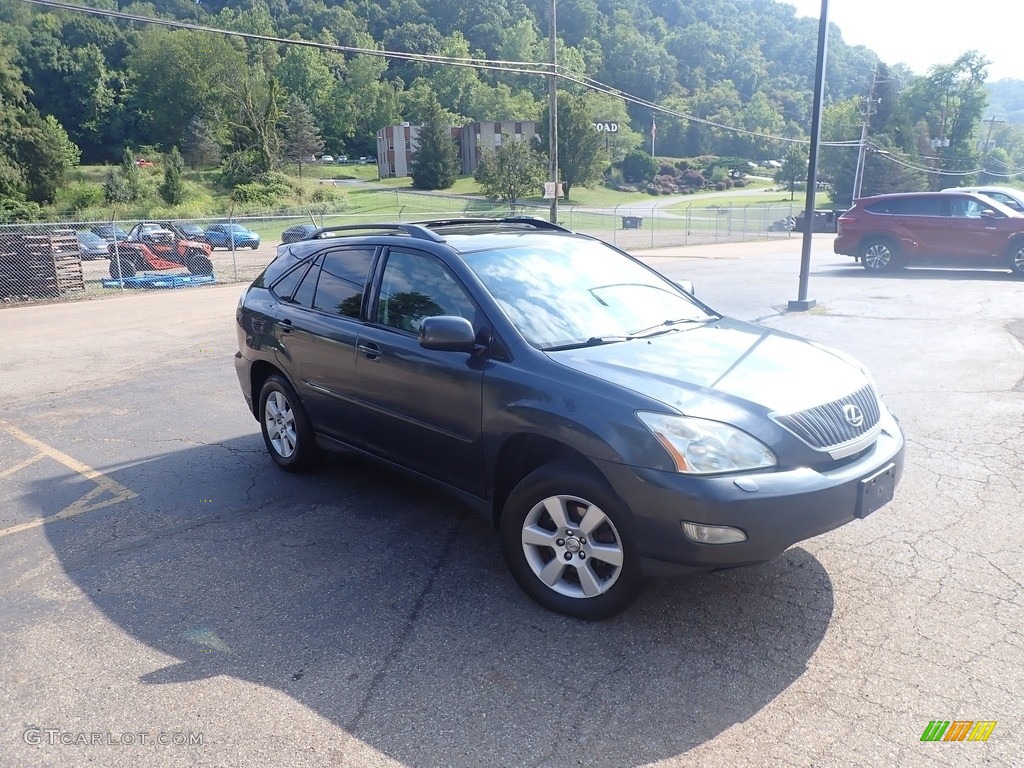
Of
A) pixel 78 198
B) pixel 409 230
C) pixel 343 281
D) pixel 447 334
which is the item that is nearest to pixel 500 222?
pixel 409 230

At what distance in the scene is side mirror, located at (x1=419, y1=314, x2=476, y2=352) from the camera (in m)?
3.72

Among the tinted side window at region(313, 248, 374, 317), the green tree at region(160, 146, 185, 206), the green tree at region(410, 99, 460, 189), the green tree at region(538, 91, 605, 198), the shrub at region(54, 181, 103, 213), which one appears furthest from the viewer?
the green tree at region(538, 91, 605, 198)

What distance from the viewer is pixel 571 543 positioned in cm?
347

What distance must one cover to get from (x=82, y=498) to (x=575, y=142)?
251 feet

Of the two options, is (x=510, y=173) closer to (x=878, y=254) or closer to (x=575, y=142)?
(x=575, y=142)

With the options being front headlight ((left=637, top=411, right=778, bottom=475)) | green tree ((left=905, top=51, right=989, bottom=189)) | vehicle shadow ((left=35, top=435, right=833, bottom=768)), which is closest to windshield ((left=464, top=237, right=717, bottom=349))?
front headlight ((left=637, top=411, right=778, bottom=475))

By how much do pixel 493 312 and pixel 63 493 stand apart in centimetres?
343

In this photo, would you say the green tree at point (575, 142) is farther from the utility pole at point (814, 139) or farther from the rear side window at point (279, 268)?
the rear side window at point (279, 268)

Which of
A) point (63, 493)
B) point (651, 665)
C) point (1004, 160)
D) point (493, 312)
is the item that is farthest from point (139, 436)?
point (1004, 160)

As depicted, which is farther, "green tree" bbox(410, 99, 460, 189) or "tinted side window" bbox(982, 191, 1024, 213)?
"green tree" bbox(410, 99, 460, 189)

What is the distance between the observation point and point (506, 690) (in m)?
3.04

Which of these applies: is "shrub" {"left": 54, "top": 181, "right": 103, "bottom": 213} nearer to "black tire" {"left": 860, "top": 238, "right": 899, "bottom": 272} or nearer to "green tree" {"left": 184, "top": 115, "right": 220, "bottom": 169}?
"green tree" {"left": 184, "top": 115, "right": 220, "bottom": 169}

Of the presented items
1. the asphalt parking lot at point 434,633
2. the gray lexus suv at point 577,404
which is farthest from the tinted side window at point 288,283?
the asphalt parking lot at point 434,633

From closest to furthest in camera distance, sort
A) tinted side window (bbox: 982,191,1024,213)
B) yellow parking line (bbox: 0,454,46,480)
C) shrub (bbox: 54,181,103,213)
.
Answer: yellow parking line (bbox: 0,454,46,480) < tinted side window (bbox: 982,191,1024,213) < shrub (bbox: 54,181,103,213)
